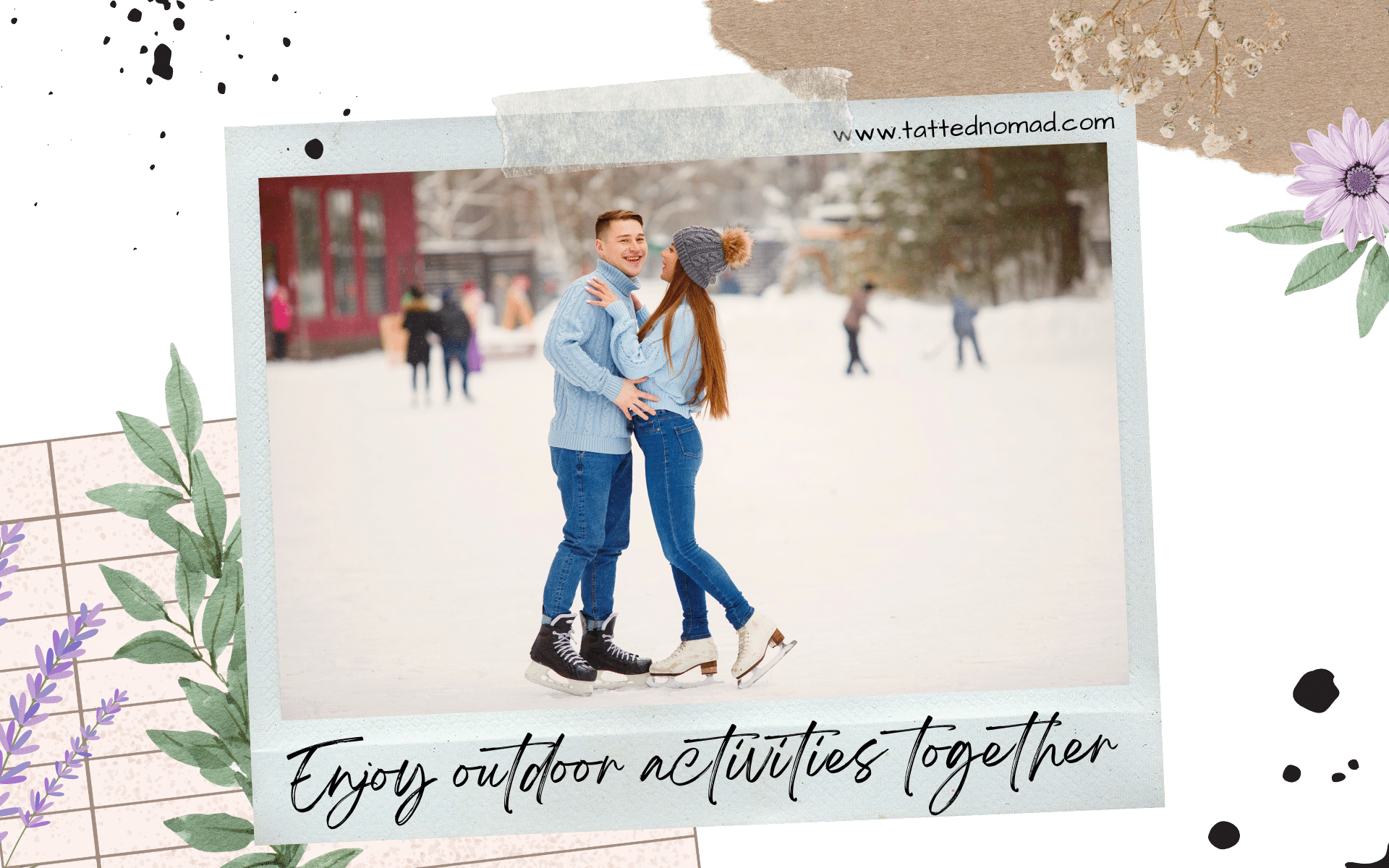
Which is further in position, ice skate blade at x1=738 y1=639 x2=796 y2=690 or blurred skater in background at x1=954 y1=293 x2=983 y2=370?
blurred skater in background at x1=954 y1=293 x2=983 y2=370

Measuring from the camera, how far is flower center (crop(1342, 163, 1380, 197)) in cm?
261

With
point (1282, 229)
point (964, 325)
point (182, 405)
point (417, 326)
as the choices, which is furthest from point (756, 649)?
point (964, 325)

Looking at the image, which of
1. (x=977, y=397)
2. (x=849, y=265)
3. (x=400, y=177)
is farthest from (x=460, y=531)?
(x=849, y=265)

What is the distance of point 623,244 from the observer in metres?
2.61

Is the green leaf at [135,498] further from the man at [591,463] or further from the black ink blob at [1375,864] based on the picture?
the black ink blob at [1375,864]

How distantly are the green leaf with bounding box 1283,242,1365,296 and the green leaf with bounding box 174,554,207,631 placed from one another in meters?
2.75

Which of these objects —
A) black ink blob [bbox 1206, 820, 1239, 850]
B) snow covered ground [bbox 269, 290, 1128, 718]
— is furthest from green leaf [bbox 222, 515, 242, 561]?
black ink blob [bbox 1206, 820, 1239, 850]

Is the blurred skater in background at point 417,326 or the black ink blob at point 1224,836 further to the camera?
the blurred skater in background at point 417,326

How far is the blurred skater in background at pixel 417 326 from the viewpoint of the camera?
4355 mm

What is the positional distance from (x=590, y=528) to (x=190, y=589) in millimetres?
985

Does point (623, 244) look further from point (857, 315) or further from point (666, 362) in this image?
Answer: point (857, 315)

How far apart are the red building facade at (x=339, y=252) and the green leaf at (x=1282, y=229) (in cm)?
205

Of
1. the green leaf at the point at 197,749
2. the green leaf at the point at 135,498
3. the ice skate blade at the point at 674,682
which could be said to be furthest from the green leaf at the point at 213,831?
the ice skate blade at the point at 674,682

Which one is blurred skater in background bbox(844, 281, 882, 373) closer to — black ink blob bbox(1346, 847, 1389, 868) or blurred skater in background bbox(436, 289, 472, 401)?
blurred skater in background bbox(436, 289, 472, 401)
